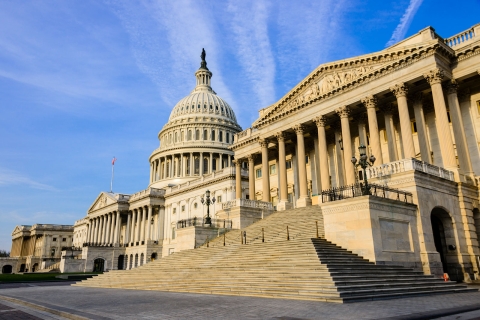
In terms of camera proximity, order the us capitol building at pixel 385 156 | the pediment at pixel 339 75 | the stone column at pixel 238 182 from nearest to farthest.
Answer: the us capitol building at pixel 385 156
the pediment at pixel 339 75
the stone column at pixel 238 182

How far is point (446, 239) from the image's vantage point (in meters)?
27.3

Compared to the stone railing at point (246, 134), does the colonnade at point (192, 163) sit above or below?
above

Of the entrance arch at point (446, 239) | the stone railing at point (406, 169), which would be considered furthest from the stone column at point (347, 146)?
the entrance arch at point (446, 239)

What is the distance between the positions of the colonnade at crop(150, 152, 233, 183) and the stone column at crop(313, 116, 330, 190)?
6875 centimetres

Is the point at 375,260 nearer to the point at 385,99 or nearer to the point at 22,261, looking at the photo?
the point at 385,99

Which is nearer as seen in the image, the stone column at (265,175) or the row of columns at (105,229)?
the stone column at (265,175)

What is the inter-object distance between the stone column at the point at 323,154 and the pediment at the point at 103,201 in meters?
71.6

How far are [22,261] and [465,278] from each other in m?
149

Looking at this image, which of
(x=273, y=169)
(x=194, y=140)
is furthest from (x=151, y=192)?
(x=273, y=169)

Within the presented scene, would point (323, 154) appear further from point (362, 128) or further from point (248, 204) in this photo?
point (248, 204)

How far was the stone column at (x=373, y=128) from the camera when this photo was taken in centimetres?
3453

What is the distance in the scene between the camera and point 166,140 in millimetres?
123125

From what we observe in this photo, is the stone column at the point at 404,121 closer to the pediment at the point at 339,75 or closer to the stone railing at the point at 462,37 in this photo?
the pediment at the point at 339,75

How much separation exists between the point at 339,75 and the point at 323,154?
8.48 m
